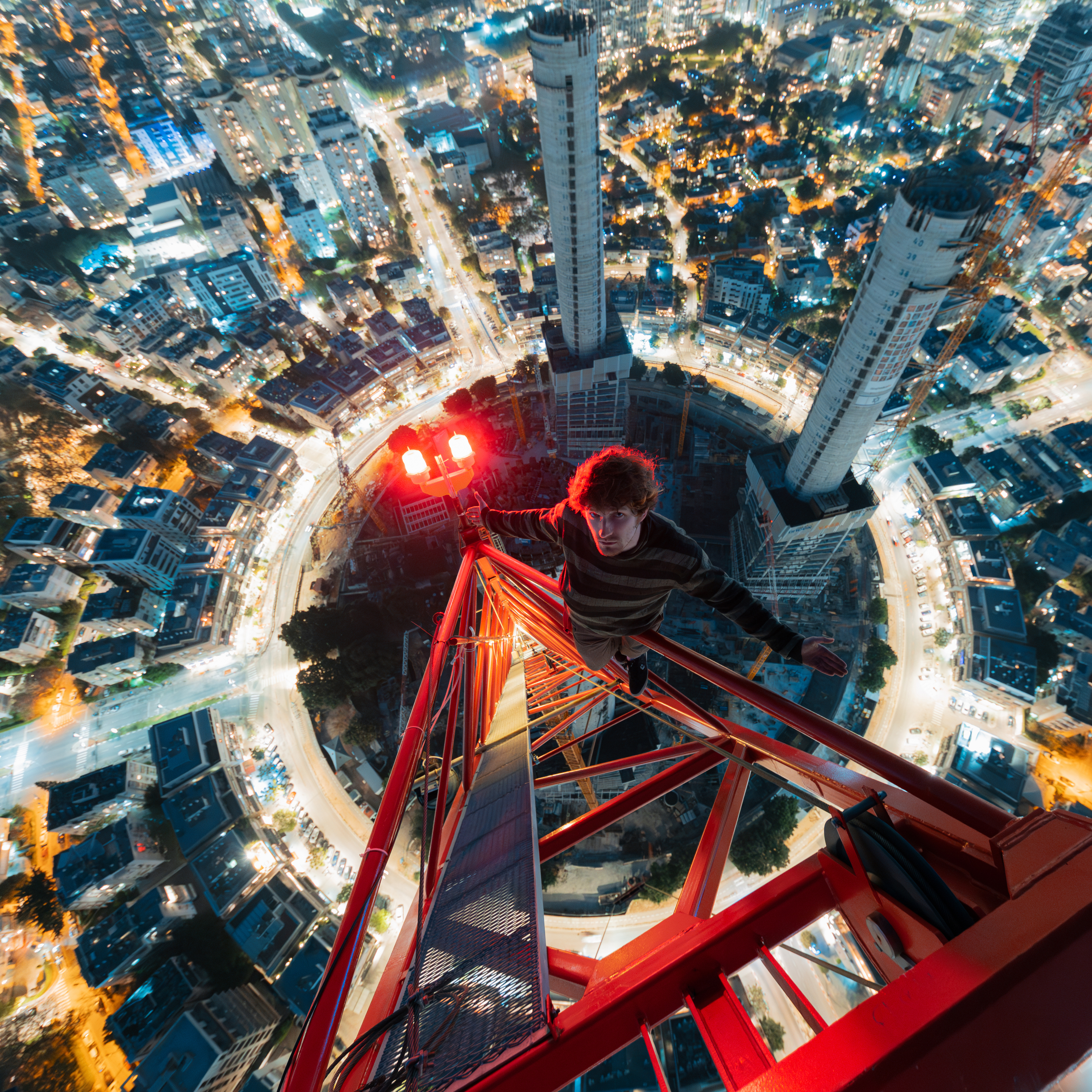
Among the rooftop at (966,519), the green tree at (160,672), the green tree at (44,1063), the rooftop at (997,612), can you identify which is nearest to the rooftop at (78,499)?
the green tree at (160,672)

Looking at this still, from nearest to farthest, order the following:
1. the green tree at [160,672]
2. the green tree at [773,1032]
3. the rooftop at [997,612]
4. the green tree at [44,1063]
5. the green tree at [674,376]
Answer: the green tree at [773,1032] < the green tree at [44,1063] < the rooftop at [997,612] < the green tree at [160,672] < the green tree at [674,376]

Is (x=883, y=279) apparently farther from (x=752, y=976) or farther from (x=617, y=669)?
(x=752, y=976)

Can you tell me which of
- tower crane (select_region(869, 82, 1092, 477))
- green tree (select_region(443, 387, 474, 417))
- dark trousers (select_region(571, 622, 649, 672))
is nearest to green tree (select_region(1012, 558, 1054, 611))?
tower crane (select_region(869, 82, 1092, 477))

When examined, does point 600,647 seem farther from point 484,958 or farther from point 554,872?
point 554,872

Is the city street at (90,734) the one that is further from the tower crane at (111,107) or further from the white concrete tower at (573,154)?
the tower crane at (111,107)

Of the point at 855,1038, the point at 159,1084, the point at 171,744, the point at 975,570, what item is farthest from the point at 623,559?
the point at 975,570

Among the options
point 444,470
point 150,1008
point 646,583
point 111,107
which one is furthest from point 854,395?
point 111,107
